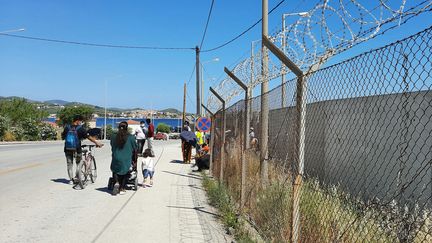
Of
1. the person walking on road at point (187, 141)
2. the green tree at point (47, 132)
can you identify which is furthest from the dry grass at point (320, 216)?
the green tree at point (47, 132)

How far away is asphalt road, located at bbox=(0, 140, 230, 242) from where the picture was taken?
714 cm

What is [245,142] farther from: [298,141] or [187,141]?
[187,141]

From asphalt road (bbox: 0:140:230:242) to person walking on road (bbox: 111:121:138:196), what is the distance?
0.97ft

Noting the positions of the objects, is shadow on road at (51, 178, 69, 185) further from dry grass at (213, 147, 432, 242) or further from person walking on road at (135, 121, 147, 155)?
dry grass at (213, 147, 432, 242)

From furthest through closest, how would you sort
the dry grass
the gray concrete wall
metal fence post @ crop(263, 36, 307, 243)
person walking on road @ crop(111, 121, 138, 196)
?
person walking on road @ crop(111, 121, 138, 196) < metal fence post @ crop(263, 36, 307, 243) < the gray concrete wall < the dry grass

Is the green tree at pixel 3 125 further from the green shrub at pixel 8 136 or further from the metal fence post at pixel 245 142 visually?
the metal fence post at pixel 245 142

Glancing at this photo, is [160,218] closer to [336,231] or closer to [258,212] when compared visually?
[258,212]

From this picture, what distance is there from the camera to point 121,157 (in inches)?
431

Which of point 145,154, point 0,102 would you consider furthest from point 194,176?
point 0,102

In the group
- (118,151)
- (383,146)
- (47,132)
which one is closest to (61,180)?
(118,151)

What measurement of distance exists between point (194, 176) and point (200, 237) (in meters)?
8.72

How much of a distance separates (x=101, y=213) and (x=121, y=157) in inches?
91.2

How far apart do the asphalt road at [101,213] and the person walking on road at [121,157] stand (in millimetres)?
297

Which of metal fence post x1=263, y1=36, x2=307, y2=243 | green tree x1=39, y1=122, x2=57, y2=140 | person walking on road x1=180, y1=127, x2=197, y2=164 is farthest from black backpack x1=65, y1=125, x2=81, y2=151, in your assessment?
green tree x1=39, y1=122, x2=57, y2=140
